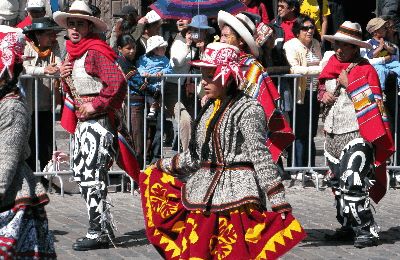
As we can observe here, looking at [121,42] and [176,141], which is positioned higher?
[121,42]

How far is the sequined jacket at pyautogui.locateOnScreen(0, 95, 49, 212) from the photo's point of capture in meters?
6.68

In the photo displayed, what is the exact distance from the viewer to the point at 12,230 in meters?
6.84

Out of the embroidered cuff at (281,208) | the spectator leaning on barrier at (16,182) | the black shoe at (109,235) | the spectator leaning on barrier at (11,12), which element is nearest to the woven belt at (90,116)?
the black shoe at (109,235)

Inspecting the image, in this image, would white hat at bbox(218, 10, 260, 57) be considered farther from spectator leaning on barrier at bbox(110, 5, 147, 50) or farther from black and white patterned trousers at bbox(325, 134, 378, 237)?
spectator leaning on barrier at bbox(110, 5, 147, 50)

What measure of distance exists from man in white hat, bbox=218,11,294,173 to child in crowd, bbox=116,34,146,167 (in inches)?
121

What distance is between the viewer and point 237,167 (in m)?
7.38

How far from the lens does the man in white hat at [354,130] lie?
9.64 m

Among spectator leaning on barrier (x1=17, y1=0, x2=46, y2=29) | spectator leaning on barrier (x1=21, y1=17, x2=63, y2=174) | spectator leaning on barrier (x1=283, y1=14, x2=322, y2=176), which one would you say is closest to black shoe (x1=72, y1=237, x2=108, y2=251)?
spectator leaning on barrier (x1=21, y1=17, x2=63, y2=174)

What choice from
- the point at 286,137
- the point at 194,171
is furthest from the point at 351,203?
the point at 194,171

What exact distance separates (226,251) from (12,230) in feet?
4.39

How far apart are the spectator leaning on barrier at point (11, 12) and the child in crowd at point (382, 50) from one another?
13.7 ft

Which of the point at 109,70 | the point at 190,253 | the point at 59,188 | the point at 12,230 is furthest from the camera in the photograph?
the point at 59,188

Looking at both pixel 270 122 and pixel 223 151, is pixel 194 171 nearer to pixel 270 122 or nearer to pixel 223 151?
pixel 223 151

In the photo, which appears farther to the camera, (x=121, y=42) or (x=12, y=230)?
(x=121, y=42)
